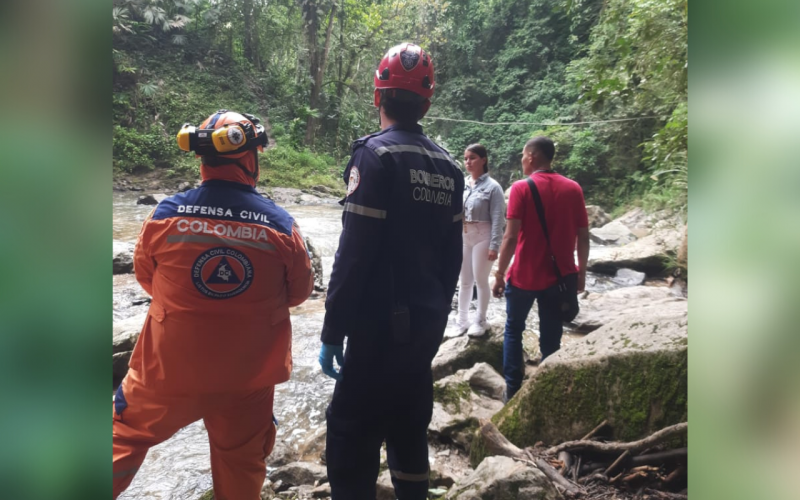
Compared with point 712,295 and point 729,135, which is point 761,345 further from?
point 729,135

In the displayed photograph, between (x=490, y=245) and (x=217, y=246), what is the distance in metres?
2.74

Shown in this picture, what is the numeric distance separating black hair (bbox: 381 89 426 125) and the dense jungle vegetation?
44.1 feet

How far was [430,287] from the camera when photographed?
160 centimetres

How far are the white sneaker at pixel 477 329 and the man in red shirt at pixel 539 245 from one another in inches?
41.7

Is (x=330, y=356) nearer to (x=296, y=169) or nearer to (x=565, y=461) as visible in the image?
(x=565, y=461)

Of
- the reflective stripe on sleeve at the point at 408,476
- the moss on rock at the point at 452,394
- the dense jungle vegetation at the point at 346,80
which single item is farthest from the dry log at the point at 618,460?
the dense jungle vegetation at the point at 346,80

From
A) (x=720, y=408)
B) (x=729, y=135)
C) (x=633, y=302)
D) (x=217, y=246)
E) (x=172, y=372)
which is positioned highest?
(x=729, y=135)

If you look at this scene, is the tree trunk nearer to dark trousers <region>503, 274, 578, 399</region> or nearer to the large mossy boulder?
dark trousers <region>503, 274, 578, 399</region>

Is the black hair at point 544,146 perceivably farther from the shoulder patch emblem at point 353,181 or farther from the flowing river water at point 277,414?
the flowing river water at point 277,414

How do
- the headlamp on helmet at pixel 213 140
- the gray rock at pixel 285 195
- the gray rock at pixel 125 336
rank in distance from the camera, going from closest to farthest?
the headlamp on helmet at pixel 213 140
the gray rock at pixel 125 336
the gray rock at pixel 285 195

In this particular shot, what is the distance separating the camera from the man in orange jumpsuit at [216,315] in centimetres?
162

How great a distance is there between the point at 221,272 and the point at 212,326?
0.19 metres

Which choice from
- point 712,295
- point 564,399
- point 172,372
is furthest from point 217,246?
point 564,399

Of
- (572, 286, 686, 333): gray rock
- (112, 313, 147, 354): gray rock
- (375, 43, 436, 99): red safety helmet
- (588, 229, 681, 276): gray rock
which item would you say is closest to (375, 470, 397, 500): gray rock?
(375, 43, 436, 99): red safety helmet
